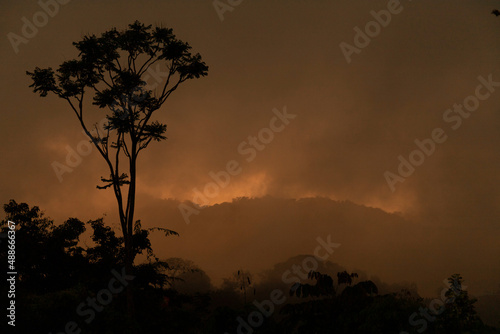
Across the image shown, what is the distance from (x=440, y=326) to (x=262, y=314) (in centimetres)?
597

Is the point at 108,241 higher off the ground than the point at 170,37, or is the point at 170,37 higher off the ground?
the point at 170,37

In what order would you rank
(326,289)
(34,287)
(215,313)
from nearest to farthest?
(326,289) < (215,313) < (34,287)

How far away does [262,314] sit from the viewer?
46.0 feet

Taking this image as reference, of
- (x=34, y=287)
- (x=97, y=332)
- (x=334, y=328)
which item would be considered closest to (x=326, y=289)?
(x=334, y=328)

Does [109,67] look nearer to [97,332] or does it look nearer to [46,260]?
[97,332]

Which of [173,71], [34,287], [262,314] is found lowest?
[262,314]

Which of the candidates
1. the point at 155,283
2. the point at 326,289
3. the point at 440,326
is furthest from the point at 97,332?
the point at 155,283

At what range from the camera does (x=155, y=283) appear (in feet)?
134

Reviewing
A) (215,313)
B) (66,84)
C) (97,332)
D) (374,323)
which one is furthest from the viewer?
(66,84)

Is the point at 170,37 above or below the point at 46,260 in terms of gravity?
above

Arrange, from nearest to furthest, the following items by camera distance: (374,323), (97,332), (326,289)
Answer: (374,323), (326,289), (97,332)

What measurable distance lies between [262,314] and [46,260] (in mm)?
34677

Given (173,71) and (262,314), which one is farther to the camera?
(173,71)

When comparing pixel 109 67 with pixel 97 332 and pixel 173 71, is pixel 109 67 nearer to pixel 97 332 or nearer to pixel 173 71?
pixel 173 71
